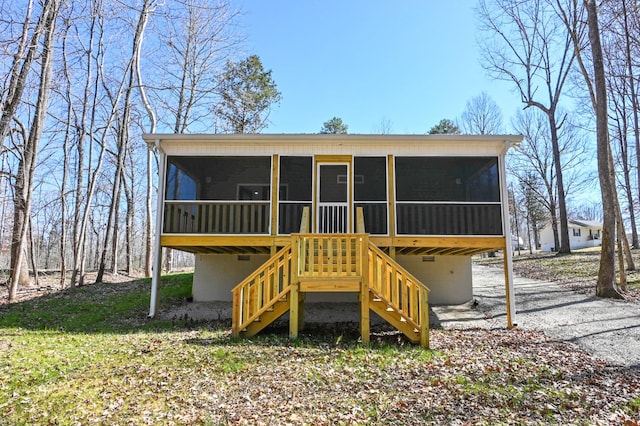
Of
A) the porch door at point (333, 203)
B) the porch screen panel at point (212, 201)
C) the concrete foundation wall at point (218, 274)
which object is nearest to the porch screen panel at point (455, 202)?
the porch door at point (333, 203)

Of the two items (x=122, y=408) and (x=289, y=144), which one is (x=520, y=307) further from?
(x=122, y=408)

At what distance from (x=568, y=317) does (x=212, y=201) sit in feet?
29.8

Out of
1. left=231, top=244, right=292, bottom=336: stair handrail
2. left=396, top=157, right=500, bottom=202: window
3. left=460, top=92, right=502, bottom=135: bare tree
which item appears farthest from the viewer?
left=460, top=92, right=502, bottom=135: bare tree

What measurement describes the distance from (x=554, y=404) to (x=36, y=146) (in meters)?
13.2

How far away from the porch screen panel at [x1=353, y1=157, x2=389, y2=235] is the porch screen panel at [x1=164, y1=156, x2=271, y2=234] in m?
2.34

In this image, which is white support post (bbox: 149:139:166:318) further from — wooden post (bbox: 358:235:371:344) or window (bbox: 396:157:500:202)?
window (bbox: 396:157:500:202)

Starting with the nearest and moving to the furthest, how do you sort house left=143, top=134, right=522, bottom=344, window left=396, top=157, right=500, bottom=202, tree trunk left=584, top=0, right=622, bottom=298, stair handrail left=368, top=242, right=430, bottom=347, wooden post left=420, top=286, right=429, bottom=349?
1. wooden post left=420, top=286, right=429, bottom=349
2. stair handrail left=368, top=242, right=430, bottom=347
3. house left=143, top=134, right=522, bottom=344
4. window left=396, top=157, right=500, bottom=202
5. tree trunk left=584, top=0, right=622, bottom=298

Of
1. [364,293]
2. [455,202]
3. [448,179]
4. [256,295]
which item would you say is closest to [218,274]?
[256,295]

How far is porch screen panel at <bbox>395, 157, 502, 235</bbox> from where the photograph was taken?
9242 millimetres

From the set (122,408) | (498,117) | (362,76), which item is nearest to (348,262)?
(122,408)

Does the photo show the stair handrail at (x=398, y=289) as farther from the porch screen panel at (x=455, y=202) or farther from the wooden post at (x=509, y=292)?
the wooden post at (x=509, y=292)

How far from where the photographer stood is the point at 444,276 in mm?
11609

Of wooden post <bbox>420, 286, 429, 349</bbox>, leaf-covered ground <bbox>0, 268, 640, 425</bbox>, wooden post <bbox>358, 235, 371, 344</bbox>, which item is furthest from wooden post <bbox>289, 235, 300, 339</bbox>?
wooden post <bbox>420, 286, 429, 349</bbox>

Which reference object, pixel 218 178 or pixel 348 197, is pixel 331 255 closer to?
pixel 348 197
